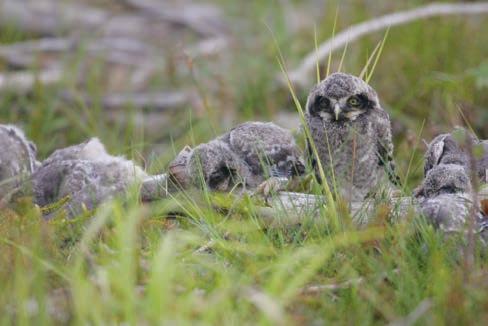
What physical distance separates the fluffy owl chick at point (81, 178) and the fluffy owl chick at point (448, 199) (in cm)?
161

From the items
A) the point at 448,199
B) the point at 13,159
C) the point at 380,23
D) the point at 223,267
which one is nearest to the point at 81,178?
the point at 13,159

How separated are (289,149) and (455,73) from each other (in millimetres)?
4566

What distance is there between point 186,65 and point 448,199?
476cm

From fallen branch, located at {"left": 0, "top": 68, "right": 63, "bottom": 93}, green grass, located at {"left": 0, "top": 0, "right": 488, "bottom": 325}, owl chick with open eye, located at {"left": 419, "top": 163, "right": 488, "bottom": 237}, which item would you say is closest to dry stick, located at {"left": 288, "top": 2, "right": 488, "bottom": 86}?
fallen branch, located at {"left": 0, "top": 68, "right": 63, "bottom": 93}

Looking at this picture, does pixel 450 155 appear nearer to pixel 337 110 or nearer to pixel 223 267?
pixel 337 110

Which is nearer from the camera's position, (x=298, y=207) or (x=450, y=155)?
(x=298, y=207)

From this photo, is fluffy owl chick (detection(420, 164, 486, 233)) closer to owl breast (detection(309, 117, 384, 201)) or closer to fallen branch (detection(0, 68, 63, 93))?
owl breast (detection(309, 117, 384, 201))

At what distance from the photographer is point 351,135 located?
586 centimetres

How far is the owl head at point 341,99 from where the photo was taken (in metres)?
5.76

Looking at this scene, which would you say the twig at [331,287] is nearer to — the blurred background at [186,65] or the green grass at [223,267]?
the green grass at [223,267]

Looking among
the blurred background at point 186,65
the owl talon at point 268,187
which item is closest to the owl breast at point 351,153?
the owl talon at point 268,187

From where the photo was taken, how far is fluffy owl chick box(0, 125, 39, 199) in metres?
6.10

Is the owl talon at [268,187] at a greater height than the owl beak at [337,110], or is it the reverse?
the owl beak at [337,110]

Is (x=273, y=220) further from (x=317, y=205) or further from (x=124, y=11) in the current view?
(x=124, y=11)
